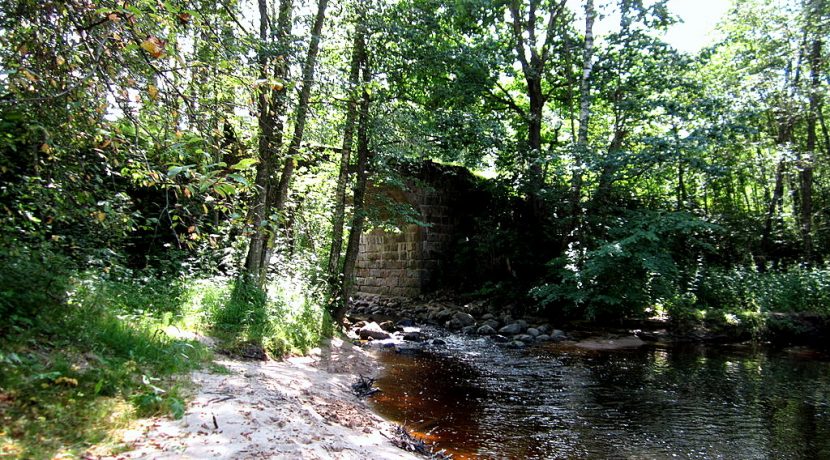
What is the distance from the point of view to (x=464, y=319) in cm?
1130

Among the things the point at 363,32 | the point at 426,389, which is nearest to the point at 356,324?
the point at 426,389

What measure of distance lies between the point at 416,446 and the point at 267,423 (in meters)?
1.22

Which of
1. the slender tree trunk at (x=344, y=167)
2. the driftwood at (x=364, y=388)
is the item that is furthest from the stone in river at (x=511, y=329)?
the driftwood at (x=364, y=388)

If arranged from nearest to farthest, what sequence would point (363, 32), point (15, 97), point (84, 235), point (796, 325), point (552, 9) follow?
point (15, 97), point (84, 235), point (363, 32), point (796, 325), point (552, 9)

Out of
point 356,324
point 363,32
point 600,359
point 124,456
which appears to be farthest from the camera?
point 356,324

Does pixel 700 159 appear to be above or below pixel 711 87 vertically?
below

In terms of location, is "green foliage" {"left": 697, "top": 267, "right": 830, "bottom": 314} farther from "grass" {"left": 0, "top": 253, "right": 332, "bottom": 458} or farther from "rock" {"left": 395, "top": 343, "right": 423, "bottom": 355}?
"grass" {"left": 0, "top": 253, "right": 332, "bottom": 458}

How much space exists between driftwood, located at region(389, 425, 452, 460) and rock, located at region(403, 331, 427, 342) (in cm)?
531

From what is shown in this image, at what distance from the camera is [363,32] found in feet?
22.8

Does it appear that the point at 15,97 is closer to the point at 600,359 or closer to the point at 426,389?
the point at 426,389

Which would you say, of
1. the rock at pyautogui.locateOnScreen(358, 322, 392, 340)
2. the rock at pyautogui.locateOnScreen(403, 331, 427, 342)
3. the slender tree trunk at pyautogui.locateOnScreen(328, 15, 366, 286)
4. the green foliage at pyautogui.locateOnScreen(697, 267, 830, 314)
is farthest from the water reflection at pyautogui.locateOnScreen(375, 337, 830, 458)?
the green foliage at pyautogui.locateOnScreen(697, 267, 830, 314)

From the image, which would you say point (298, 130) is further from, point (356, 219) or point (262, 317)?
point (356, 219)

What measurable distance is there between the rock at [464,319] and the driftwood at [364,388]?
5711 mm

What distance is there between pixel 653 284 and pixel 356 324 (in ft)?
20.1
